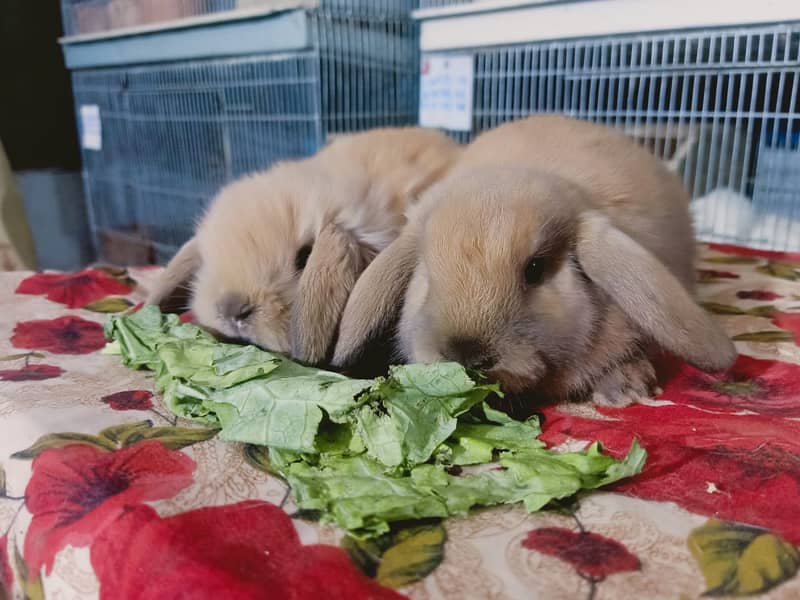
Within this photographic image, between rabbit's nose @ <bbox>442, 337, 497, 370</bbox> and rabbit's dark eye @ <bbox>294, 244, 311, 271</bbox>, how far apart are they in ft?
1.34

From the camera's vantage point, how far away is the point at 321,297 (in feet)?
3.44

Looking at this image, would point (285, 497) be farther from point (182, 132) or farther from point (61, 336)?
point (182, 132)

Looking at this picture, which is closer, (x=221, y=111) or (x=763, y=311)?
(x=763, y=311)

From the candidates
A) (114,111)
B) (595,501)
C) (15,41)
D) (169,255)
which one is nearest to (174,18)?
(114,111)

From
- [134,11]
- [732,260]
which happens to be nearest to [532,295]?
[732,260]

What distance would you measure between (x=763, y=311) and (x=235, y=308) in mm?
1075

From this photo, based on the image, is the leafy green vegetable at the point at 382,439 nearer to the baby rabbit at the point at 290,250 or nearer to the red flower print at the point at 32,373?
the baby rabbit at the point at 290,250

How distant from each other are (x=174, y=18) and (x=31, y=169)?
1.30m

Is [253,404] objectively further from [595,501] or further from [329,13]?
[329,13]

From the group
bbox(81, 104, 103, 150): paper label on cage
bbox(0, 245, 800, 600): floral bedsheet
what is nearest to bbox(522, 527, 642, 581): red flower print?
bbox(0, 245, 800, 600): floral bedsheet

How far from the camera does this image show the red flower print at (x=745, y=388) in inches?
39.2

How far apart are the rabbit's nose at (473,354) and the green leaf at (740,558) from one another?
0.98 ft

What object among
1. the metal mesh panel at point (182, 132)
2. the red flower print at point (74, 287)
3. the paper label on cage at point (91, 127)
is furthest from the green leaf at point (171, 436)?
the paper label on cage at point (91, 127)

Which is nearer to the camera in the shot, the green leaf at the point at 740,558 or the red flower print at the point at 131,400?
the green leaf at the point at 740,558
